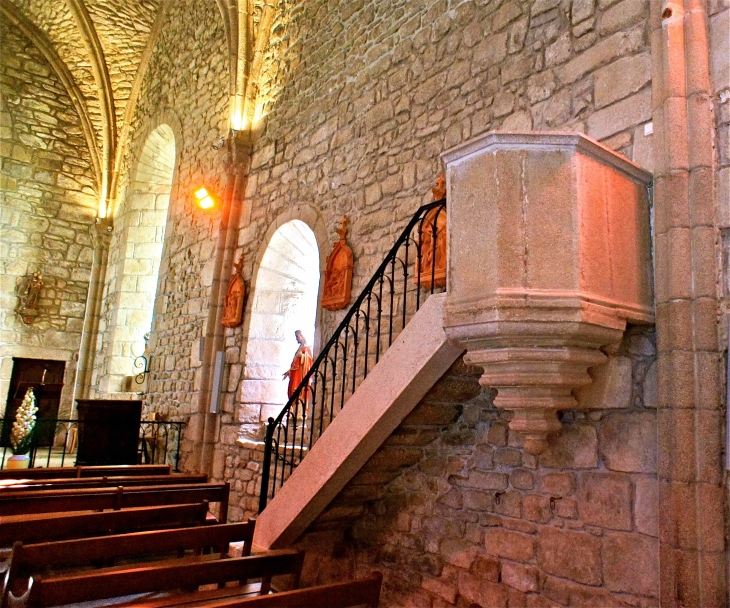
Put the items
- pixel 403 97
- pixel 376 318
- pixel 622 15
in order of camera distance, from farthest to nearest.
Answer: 1. pixel 403 97
2. pixel 376 318
3. pixel 622 15

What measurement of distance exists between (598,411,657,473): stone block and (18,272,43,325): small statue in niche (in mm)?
10517

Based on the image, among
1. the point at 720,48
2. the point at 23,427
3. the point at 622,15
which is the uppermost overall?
the point at 622,15

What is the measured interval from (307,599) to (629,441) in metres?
1.79

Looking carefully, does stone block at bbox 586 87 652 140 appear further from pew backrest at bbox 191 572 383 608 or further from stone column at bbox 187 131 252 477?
stone column at bbox 187 131 252 477

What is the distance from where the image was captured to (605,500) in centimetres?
312

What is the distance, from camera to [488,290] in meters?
2.70

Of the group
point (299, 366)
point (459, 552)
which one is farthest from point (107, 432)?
point (459, 552)

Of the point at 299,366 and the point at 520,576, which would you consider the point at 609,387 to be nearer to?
the point at 520,576

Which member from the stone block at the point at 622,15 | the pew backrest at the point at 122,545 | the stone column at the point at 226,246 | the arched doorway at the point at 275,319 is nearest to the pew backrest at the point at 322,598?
the pew backrest at the point at 122,545

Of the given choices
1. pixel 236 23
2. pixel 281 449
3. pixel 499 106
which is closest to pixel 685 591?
pixel 499 106

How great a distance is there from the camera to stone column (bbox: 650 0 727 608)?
2518 millimetres

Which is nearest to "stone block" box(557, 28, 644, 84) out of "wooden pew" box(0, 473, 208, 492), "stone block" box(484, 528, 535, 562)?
"stone block" box(484, 528, 535, 562)

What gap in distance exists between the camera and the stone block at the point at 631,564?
9.39ft

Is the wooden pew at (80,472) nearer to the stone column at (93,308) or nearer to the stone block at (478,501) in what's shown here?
the stone block at (478,501)
